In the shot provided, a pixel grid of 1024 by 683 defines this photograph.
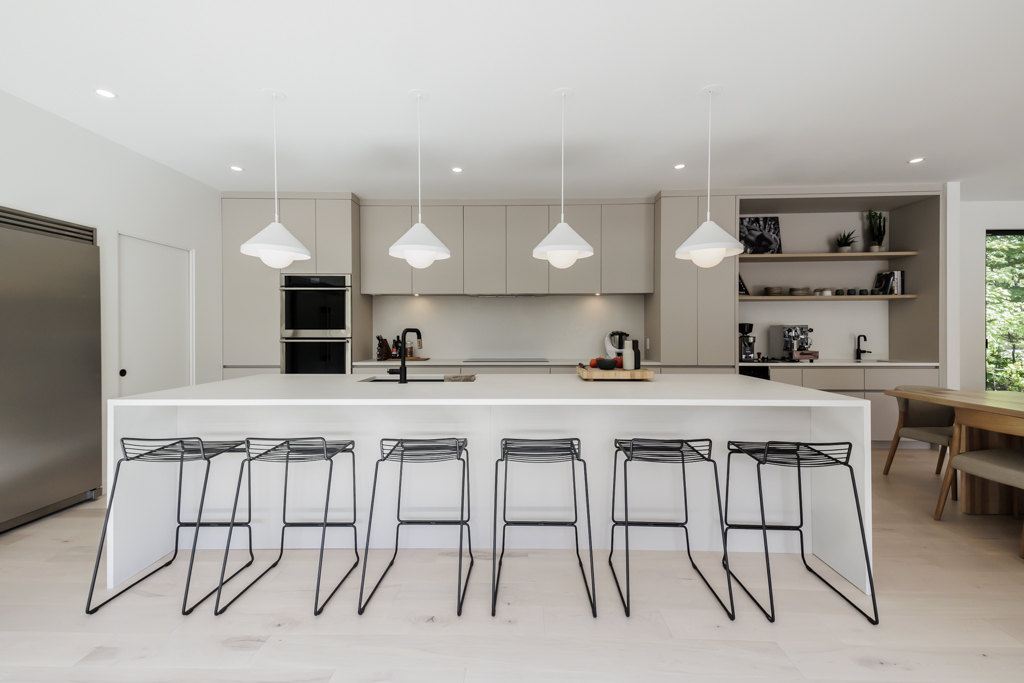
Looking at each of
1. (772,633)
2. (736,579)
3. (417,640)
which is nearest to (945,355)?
(736,579)

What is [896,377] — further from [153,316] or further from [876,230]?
[153,316]

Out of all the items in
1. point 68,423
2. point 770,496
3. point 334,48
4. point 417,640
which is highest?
point 334,48

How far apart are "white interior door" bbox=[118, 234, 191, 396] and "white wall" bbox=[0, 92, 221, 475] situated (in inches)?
3.3

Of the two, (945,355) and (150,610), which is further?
(945,355)

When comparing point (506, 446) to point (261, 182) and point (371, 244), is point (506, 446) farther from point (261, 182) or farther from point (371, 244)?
point (261, 182)

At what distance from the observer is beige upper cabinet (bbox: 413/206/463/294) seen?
4582mm

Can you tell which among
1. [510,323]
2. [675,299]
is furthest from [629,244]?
[510,323]

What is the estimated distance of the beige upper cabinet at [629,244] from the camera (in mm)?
4547

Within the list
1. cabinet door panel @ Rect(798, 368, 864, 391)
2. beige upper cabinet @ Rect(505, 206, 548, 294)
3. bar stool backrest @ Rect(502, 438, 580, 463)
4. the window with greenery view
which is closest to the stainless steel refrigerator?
bar stool backrest @ Rect(502, 438, 580, 463)

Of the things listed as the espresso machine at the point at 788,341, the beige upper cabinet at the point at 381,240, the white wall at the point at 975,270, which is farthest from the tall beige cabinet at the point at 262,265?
the white wall at the point at 975,270

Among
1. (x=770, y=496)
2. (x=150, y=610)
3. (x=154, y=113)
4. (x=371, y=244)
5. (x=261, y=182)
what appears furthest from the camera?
(x=371, y=244)

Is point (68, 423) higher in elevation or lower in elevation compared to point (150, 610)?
higher

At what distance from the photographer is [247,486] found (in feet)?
8.07

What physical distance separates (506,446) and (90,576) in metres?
2.03
